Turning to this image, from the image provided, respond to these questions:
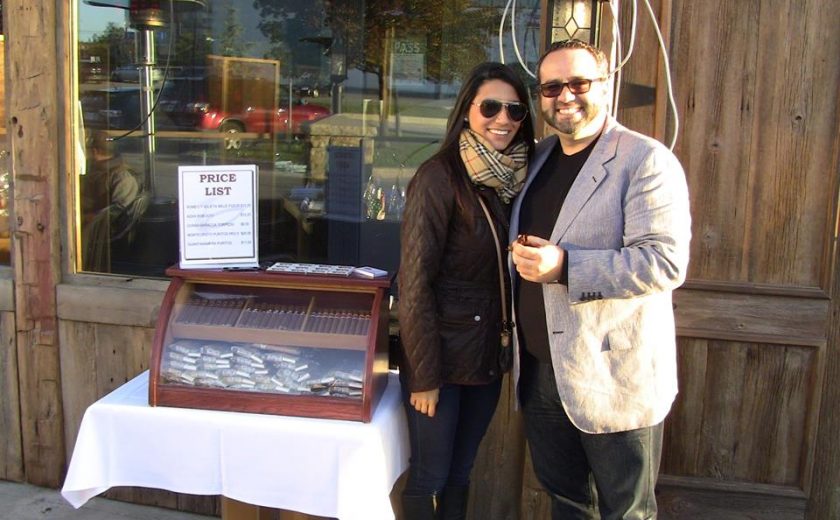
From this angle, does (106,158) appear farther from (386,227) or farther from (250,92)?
(386,227)

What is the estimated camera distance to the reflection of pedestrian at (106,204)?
147 inches

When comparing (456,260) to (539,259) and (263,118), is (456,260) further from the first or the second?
(263,118)

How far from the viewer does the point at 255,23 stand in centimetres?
405

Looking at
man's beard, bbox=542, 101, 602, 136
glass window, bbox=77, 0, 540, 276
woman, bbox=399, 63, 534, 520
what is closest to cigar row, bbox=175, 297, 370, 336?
woman, bbox=399, 63, 534, 520

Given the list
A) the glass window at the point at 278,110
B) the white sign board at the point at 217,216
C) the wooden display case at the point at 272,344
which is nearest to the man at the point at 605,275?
the wooden display case at the point at 272,344

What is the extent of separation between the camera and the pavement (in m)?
3.54

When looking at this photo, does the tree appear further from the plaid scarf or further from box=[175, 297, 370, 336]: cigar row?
the plaid scarf

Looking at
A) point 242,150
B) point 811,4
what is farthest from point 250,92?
point 811,4

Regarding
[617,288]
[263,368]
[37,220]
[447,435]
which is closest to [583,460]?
[447,435]

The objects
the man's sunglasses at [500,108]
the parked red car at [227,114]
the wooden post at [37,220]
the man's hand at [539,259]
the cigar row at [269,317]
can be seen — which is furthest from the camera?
the parked red car at [227,114]

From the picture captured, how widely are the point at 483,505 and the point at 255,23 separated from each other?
2481 mm

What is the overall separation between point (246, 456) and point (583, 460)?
100 centimetres

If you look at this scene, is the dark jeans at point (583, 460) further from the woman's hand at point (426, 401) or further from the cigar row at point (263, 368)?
the cigar row at point (263, 368)

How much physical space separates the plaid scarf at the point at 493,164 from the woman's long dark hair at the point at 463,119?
3cm
